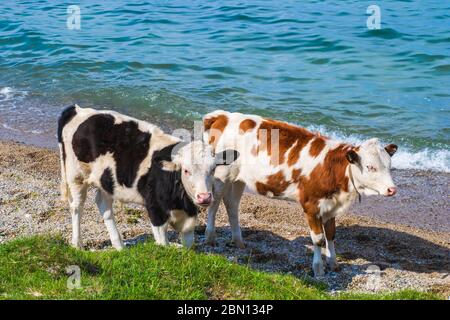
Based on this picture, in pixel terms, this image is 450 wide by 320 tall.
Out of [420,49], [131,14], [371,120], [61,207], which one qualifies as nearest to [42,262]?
[61,207]

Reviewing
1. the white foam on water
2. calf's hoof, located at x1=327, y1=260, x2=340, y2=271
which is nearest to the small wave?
the white foam on water

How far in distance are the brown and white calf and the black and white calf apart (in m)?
0.78

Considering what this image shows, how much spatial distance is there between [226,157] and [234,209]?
1453mm

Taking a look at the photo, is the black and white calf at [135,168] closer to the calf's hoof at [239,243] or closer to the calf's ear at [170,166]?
the calf's ear at [170,166]

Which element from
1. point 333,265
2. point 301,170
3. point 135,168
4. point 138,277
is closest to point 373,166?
point 301,170

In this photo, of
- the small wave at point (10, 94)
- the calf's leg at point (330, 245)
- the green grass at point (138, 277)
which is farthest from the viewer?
the small wave at point (10, 94)

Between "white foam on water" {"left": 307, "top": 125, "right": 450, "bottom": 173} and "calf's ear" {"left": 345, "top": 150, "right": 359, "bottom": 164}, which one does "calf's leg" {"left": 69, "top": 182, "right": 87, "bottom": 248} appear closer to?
"calf's ear" {"left": 345, "top": 150, "right": 359, "bottom": 164}

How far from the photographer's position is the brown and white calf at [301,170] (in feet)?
28.9

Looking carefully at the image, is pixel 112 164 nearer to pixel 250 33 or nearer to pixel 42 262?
pixel 42 262

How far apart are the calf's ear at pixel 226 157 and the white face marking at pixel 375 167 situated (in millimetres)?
1511

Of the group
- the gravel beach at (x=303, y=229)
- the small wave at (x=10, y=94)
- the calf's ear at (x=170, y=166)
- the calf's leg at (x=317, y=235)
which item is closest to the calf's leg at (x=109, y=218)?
the gravel beach at (x=303, y=229)

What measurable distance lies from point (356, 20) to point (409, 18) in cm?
179

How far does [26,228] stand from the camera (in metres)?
9.71
